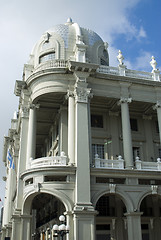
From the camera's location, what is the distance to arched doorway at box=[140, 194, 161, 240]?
28859 mm

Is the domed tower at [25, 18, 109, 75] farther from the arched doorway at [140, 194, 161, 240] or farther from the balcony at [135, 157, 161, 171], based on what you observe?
the arched doorway at [140, 194, 161, 240]

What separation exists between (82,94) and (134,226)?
40.1 feet

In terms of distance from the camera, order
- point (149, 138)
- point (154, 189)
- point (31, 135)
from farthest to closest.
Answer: point (149, 138)
point (31, 135)
point (154, 189)

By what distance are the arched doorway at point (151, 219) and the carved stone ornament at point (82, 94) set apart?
11.6 metres

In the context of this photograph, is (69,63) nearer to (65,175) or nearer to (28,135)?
(28,135)

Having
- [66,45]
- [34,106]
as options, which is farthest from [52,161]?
[66,45]

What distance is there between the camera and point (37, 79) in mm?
28719

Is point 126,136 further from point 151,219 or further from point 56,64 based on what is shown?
point 56,64

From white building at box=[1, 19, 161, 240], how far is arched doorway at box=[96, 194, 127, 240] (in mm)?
90

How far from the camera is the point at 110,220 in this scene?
28438mm

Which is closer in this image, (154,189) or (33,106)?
(154,189)

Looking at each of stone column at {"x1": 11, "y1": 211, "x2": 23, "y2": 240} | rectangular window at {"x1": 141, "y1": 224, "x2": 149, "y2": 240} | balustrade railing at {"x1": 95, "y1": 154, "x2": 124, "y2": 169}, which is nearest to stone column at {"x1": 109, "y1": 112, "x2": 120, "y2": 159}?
balustrade railing at {"x1": 95, "y1": 154, "x2": 124, "y2": 169}

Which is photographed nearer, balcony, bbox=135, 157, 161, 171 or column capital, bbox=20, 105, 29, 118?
balcony, bbox=135, 157, 161, 171

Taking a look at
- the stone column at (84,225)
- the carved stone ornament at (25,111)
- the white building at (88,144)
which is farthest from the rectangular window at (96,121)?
the stone column at (84,225)
